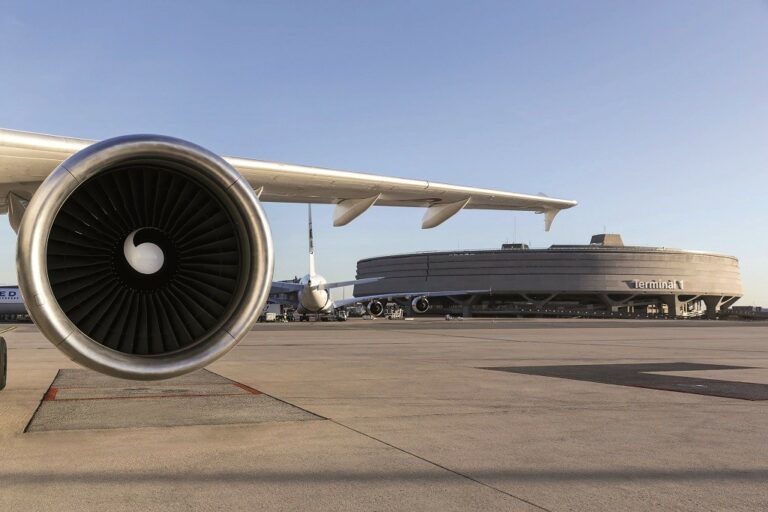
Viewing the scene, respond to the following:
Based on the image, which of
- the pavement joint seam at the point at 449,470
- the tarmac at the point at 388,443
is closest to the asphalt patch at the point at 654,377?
the tarmac at the point at 388,443

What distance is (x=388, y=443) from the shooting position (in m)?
6.15

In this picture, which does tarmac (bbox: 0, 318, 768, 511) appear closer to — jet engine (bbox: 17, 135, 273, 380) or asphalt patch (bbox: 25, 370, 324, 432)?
asphalt patch (bbox: 25, 370, 324, 432)

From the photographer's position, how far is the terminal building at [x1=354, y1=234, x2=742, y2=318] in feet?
372

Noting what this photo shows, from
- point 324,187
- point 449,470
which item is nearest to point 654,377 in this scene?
point 324,187

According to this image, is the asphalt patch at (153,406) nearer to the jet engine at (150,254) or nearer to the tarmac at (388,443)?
the tarmac at (388,443)

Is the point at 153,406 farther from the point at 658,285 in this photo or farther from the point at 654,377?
the point at 658,285

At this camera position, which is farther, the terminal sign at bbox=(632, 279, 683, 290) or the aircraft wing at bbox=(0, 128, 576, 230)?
the terminal sign at bbox=(632, 279, 683, 290)

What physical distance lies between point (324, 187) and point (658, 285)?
114469mm

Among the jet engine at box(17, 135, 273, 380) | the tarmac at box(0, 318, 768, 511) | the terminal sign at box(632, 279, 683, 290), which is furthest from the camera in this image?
the terminal sign at box(632, 279, 683, 290)

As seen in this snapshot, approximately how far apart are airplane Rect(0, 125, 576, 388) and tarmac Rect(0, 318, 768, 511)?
0.92 m

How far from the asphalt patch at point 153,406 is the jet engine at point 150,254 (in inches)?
55.3

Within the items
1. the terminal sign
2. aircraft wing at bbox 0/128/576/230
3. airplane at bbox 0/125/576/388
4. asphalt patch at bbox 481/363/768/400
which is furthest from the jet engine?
the terminal sign

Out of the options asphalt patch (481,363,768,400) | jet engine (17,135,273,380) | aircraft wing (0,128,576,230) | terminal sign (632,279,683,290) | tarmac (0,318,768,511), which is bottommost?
asphalt patch (481,363,768,400)

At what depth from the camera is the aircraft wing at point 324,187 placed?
6.77 metres
